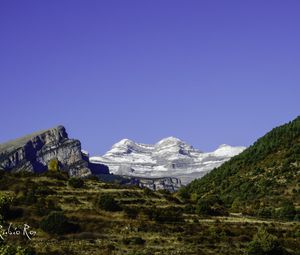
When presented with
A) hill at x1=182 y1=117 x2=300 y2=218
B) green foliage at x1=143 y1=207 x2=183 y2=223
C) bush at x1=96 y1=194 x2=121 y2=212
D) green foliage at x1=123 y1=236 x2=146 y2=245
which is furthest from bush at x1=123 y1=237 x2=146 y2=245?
hill at x1=182 y1=117 x2=300 y2=218

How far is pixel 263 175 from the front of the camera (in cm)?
12600

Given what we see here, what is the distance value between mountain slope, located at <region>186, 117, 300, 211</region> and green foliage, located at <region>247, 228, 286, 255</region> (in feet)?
162

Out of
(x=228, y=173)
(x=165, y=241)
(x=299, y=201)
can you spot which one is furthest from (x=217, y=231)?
(x=228, y=173)

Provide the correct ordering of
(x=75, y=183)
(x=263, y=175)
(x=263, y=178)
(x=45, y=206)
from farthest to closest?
(x=263, y=175), (x=263, y=178), (x=75, y=183), (x=45, y=206)

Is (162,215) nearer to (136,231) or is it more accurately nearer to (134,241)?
(136,231)

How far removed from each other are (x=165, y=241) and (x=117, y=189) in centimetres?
2585

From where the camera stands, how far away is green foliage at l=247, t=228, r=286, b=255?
171 feet

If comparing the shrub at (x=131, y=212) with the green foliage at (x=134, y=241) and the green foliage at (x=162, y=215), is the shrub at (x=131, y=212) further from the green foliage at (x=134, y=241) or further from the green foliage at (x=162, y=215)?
the green foliage at (x=134, y=241)

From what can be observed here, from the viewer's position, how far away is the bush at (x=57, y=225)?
58.8 meters

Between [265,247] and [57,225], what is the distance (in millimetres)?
20393

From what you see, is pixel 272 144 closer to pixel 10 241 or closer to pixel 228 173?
pixel 228 173

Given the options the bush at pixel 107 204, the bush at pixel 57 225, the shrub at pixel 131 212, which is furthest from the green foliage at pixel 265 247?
the bush at pixel 107 204

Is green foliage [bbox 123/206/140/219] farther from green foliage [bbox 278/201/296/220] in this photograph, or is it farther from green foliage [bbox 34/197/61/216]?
green foliage [bbox 278/201/296/220]

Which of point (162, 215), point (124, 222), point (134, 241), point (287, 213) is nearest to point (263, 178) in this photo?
point (287, 213)
